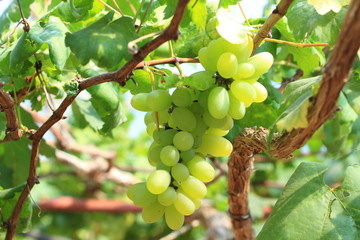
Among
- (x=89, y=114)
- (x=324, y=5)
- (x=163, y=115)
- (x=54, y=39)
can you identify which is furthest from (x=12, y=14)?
(x=324, y=5)

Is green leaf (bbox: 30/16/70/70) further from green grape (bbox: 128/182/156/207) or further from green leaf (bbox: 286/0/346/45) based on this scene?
green leaf (bbox: 286/0/346/45)

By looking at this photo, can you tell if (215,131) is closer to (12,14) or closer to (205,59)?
(205,59)

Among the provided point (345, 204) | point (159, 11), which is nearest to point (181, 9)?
point (159, 11)

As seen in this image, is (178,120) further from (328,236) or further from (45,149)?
(45,149)

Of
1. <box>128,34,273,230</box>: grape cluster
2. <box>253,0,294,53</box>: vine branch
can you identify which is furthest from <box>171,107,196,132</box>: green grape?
<box>253,0,294,53</box>: vine branch

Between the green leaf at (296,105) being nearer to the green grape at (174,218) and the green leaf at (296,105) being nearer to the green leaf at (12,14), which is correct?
the green grape at (174,218)

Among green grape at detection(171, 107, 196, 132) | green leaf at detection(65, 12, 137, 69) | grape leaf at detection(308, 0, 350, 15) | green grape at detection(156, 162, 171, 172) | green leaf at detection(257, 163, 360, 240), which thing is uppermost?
green leaf at detection(65, 12, 137, 69)
